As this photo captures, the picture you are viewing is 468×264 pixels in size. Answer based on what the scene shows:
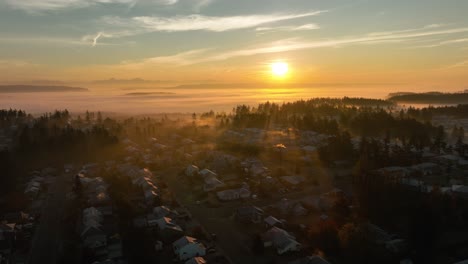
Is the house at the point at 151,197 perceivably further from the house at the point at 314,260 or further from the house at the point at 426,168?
the house at the point at 426,168

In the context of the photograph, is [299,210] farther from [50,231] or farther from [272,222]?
[50,231]

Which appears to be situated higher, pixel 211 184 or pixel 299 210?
pixel 211 184

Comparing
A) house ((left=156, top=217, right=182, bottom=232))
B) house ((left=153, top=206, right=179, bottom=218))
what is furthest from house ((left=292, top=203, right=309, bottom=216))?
house ((left=153, top=206, right=179, bottom=218))

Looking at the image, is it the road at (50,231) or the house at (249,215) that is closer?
the road at (50,231)

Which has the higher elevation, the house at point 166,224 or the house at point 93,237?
the house at point 166,224

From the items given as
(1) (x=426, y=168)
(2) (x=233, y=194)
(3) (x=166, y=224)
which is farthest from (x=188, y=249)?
(1) (x=426, y=168)

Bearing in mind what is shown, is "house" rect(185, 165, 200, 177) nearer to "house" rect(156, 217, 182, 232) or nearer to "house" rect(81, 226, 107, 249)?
"house" rect(156, 217, 182, 232)

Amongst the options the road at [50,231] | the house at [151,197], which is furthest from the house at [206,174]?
the road at [50,231]
